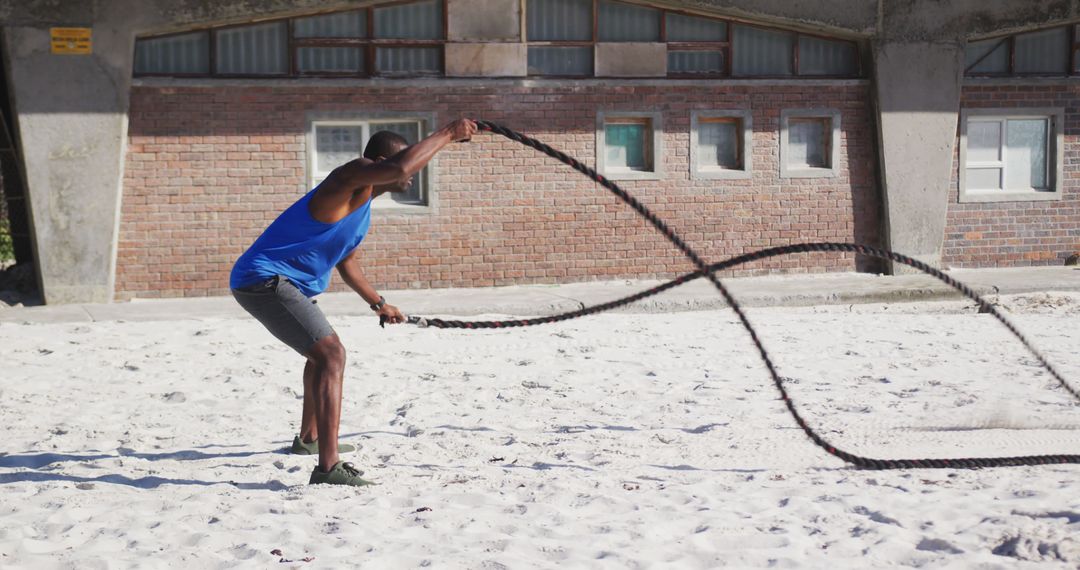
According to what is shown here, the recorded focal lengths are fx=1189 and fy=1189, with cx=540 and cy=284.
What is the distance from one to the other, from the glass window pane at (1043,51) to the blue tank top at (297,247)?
12.1 metres

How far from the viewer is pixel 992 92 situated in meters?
15.3

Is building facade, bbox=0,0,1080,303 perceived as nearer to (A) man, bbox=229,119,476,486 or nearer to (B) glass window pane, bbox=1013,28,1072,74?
(B) glass window pane, bbox=1013,28,1072,74

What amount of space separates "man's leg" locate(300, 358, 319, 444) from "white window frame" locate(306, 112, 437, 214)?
7497 mm

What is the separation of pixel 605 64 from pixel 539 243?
2.28 meters

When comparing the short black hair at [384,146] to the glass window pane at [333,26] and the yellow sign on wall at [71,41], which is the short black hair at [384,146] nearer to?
the yellow sign on wall at [71,41]

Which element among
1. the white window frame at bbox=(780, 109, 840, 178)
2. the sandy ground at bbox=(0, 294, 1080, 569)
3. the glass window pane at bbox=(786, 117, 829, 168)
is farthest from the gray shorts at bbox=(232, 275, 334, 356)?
the glass window pane at bbox=(786, 117, 829, 168)

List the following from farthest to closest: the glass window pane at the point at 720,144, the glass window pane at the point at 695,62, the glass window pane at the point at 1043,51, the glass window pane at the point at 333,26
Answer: the glass window pane at the point at 1043,51
the glass window pane at the point at 720,144
the glass window pane at the point at 695,62
the glass window pane at the point at 333,26

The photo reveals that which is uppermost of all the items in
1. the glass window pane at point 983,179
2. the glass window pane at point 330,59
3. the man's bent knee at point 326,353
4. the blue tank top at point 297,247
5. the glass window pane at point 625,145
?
the glass window pane at point 330,59

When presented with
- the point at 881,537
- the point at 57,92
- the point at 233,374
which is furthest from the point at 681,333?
the point at 57,92

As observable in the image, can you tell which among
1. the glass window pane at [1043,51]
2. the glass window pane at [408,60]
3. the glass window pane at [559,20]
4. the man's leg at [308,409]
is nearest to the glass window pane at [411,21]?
the glass window pane at [408,60]

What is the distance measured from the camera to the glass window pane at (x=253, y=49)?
13.3 meters

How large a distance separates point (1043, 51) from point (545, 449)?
467 inches

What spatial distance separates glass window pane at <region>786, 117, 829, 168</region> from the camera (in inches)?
593

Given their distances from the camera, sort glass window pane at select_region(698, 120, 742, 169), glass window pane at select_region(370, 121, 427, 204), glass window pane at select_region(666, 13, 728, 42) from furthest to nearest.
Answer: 1. glass window pane at select_region(698, 120, 742, 169)
2. glass window pane at select_region(666, 13, 728, 42)
3. glass window pane at select_region(370, 121, 427, 204)
